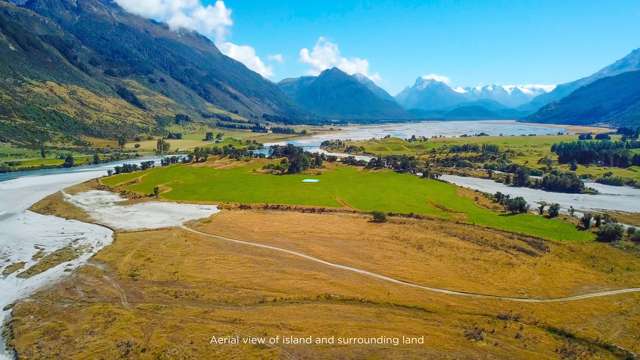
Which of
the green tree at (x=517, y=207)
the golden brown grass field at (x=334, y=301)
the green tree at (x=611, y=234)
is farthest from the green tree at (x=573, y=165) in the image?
the golden brown grass field at (x=334, y=301)

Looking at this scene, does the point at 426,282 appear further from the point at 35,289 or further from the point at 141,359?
the point at 35,289

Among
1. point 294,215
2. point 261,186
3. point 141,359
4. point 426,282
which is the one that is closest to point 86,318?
point 141,359

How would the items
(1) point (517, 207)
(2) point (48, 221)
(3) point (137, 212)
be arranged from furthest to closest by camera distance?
(3) point (137, 212) < (1) point (517, 207) < (2) point (48, 221)

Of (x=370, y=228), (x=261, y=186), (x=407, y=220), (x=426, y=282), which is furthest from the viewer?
(x=261, y=186)

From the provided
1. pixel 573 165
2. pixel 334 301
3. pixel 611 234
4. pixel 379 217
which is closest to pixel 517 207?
pixel 611 234

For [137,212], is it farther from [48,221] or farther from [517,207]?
[517,207]

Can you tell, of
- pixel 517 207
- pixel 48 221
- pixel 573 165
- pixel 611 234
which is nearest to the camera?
pixel 611 234
